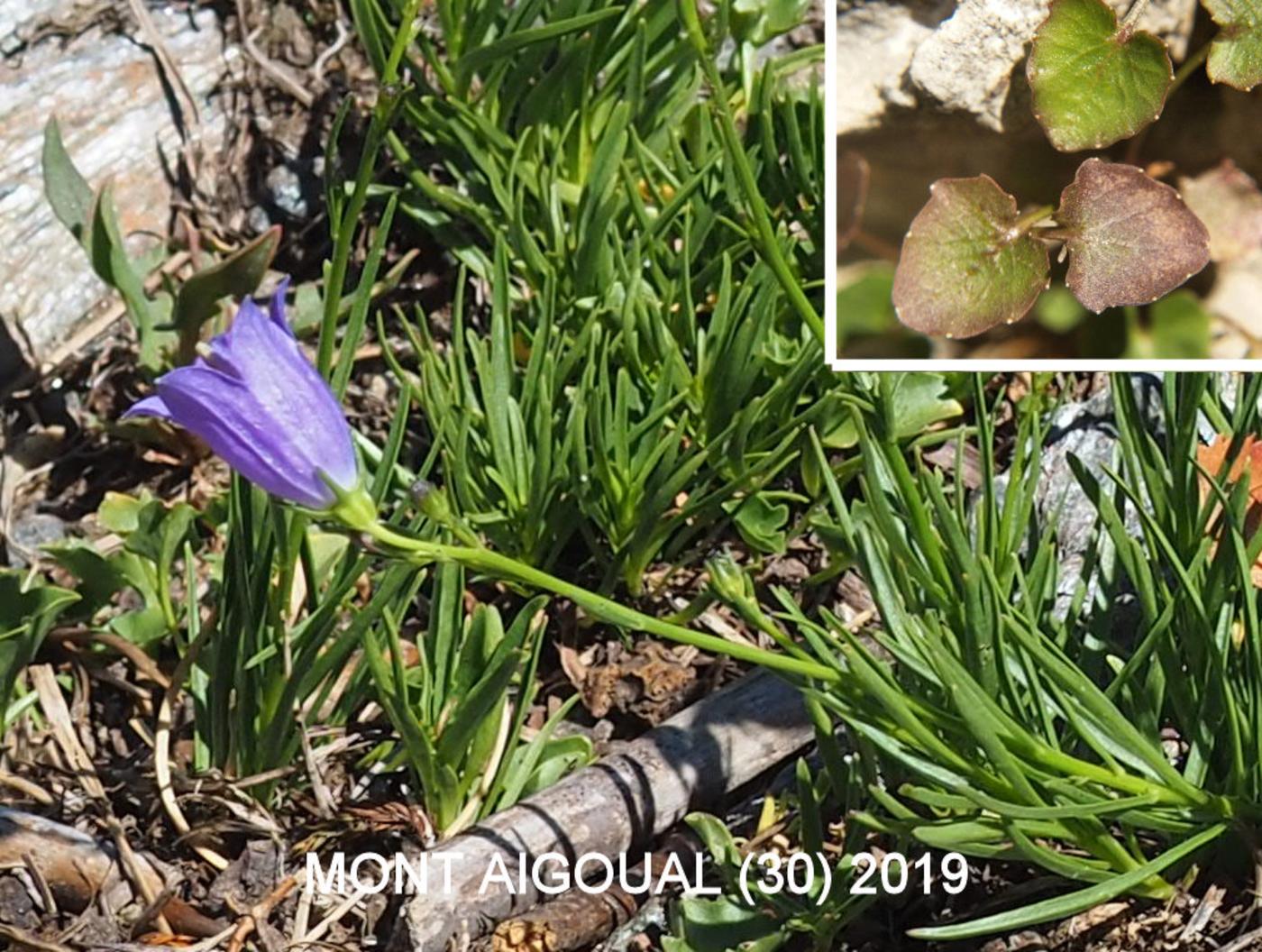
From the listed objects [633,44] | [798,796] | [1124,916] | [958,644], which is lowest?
[1124,916]

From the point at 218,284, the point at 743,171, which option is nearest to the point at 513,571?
the point at 743,171

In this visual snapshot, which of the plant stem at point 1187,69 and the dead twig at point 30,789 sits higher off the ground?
the plant stem at point 1187,69

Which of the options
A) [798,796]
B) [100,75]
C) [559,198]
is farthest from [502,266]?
[100,75]

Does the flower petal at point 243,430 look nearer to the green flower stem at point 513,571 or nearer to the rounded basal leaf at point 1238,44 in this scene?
the green flower stem at point 513,571

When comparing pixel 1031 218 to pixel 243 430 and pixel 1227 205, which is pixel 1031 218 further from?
pixel 243 430

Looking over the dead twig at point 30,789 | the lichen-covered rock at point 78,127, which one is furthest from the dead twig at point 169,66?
the dead twig at point 30,789

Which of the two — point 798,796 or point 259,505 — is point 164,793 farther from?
point 798,796
